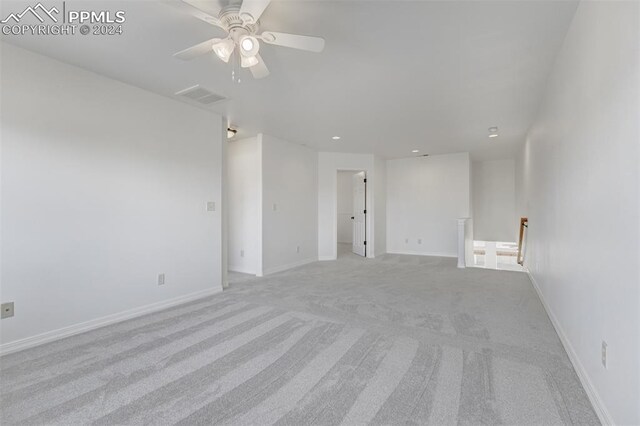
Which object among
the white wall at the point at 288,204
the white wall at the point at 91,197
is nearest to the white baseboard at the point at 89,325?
the white wall at the point at 91,197

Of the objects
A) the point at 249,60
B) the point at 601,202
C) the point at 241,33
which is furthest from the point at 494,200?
the point at 241,33

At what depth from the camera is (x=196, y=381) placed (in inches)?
72.7

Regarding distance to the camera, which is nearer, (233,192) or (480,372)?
(480,372)

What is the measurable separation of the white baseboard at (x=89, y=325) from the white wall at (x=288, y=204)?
1622mm

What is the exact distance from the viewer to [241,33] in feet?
6.19

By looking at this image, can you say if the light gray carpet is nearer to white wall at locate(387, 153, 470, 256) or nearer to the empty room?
the empty room

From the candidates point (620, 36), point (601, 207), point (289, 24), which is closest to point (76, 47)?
point (289, 24)

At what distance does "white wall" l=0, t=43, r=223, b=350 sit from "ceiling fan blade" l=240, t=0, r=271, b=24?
199cm

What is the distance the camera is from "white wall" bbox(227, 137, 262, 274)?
4.87 metres

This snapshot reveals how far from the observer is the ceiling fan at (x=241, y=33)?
65.6 inches

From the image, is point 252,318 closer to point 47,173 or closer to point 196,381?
point 196,381

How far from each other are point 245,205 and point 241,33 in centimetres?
344

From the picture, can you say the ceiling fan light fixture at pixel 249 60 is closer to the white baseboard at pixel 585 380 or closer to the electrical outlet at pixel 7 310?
the electrical outlet at pixel 7 310

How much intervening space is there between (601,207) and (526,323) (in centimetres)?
168
